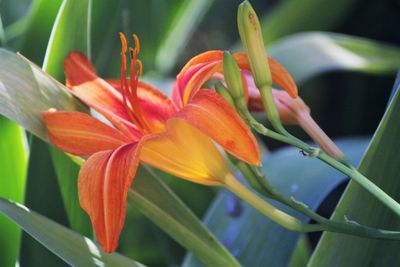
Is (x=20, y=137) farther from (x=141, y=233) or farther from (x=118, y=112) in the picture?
(x=141, y=233)

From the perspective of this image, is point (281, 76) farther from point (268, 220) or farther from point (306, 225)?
point (268, 220)

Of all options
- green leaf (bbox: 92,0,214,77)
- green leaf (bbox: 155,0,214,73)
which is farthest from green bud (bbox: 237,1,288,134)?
green leaf (bbox: 155,0,214,73)

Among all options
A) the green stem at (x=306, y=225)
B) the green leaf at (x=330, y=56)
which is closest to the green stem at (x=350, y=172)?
the green stem at (x=306, y=225)

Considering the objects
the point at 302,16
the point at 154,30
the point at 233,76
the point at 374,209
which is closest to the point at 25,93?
the point at 233,76

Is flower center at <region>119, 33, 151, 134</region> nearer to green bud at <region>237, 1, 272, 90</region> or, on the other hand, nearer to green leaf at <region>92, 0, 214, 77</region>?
green bud at <region>237, 1, 272, 90</region>

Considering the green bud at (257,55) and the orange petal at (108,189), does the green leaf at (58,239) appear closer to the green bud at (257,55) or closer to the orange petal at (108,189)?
the orange petal at (108,189)
